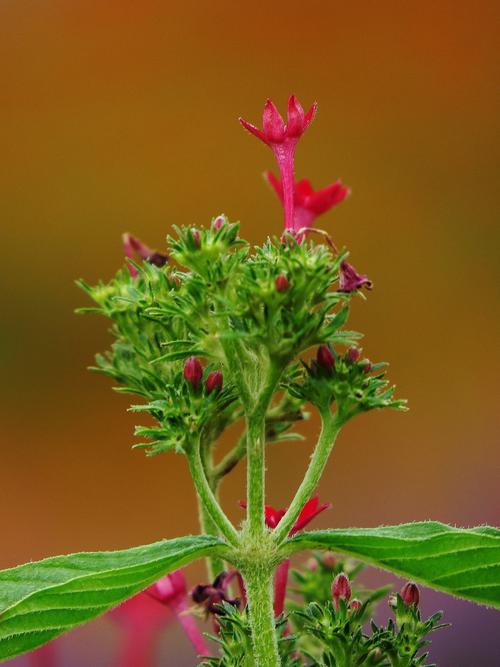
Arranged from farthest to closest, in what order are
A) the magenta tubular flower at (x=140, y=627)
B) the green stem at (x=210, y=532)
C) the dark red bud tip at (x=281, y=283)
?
the magenta tubular flower at (x=140, y=627) < the green stem at (x=210, y=532) < the dark red bud tip at (x=281, y=283)

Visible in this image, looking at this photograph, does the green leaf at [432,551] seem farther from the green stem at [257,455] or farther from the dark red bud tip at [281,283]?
the dark red bud tip at [281,283]

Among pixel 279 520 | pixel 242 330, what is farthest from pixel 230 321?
pixel 279 520

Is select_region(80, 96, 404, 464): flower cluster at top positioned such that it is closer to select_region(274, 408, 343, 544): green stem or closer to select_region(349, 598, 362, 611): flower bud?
select_region(274, 408, 343, 544): green stem

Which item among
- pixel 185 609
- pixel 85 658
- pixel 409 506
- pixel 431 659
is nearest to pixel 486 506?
pixel 409 506

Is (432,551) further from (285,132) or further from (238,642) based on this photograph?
(285,132)

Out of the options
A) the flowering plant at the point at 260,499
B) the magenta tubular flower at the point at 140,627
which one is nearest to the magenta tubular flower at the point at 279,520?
the flowering plant at the point at 260,499

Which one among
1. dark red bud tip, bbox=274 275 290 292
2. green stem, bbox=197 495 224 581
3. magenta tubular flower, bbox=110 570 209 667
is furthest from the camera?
magenta tubular flower, bbox=110 570 209 667

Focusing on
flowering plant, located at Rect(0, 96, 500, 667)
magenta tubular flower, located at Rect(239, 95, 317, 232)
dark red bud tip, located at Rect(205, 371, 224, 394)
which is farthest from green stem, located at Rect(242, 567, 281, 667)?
magenta tubular flower, located at Rect(239, 95, 317, 232)
